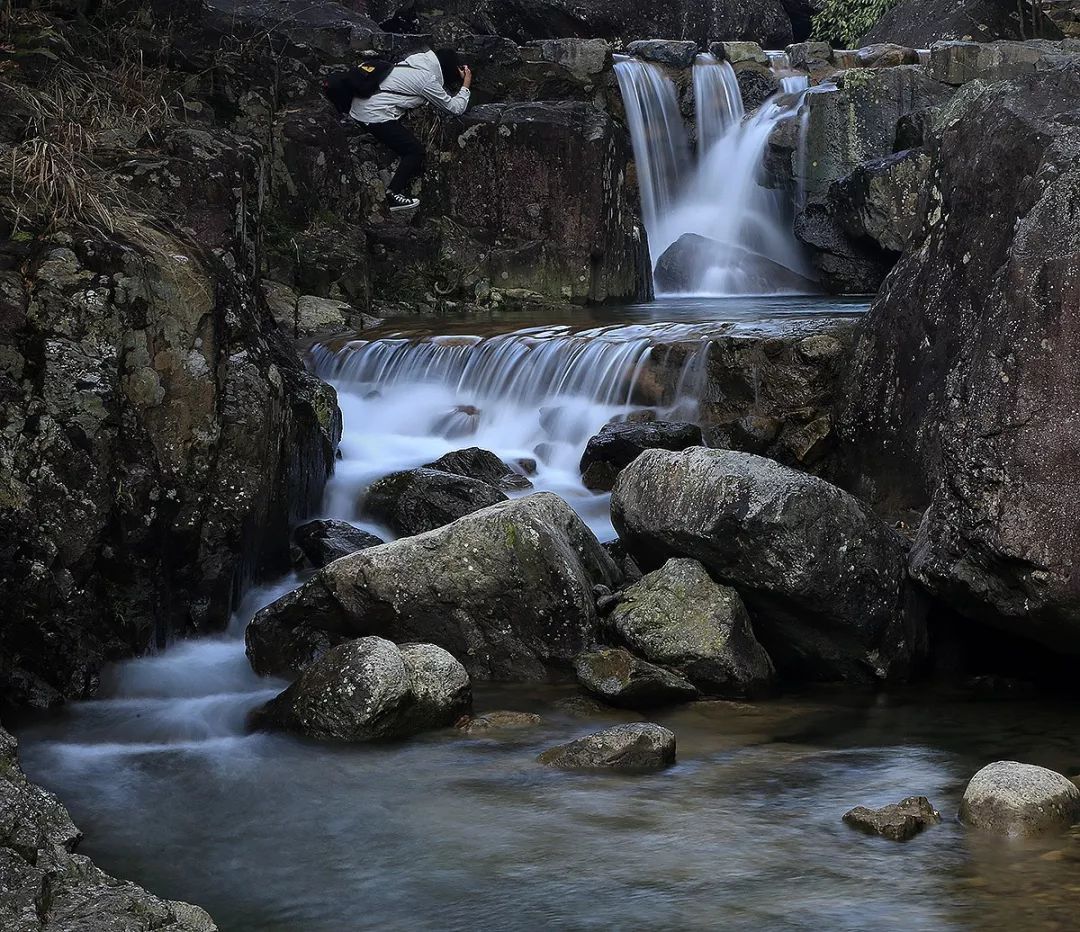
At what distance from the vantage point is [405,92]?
1476 cm

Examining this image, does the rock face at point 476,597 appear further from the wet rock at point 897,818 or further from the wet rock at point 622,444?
the wet rock at point 622,444

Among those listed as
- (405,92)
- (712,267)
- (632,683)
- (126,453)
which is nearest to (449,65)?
(405,92)

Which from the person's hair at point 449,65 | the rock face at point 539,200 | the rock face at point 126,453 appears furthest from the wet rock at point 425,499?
the person's hair at point 449,65

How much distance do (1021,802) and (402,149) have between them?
1160 cm

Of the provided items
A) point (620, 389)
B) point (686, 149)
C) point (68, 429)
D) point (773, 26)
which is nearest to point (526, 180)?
point (686, 149)

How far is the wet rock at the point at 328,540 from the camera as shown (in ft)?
25.5

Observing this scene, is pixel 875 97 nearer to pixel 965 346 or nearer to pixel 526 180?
pixel 526 180

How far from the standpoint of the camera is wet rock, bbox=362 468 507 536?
320 inches

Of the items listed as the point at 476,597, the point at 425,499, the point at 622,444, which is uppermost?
the point at 622,444

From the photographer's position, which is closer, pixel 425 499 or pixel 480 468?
pixel 425 499

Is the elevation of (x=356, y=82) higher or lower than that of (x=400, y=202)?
higher

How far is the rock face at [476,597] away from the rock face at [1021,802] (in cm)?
232

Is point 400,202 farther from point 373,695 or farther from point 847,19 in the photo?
point 847,19

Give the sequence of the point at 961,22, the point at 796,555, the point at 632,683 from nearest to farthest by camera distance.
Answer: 1. the point at 632,683
2. the point at 796,555
3. the point at 961,22
